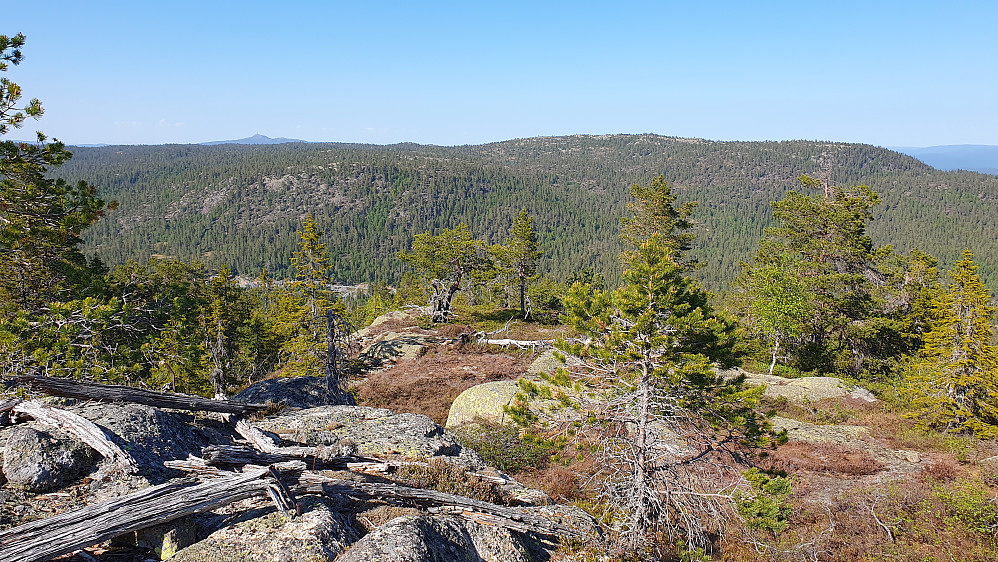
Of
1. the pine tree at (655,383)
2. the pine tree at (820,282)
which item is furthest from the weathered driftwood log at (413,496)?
the pine tree at (820,282)

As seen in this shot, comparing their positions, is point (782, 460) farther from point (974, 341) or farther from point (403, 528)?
point (403, 528)

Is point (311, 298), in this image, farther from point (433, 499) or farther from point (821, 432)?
point (821, 432)

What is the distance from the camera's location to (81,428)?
7.11 metres

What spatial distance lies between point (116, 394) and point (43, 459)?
184cm

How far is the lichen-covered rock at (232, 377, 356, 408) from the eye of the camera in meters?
14.9

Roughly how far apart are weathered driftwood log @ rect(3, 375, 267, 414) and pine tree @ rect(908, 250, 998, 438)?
25432 mm

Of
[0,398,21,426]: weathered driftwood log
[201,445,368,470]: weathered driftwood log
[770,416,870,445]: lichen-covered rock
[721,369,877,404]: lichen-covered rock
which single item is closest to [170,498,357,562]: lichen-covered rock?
[201,445,368,470]: weathered driftwood log

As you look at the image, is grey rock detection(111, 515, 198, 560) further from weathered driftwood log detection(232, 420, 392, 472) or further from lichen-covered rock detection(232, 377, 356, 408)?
lichen-covered rock detection(232, 377, 356, 408)

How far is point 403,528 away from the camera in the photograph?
6.34 metres

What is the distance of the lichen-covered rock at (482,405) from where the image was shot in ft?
56.7

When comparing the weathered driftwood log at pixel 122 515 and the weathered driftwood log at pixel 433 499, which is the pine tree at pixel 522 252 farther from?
the weathered driftwood log at pixel 122 515

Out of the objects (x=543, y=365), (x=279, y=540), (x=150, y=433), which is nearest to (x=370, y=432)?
(x=150, y=433)

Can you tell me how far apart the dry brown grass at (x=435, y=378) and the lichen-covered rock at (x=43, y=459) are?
13.1 meters

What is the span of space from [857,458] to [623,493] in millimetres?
12538
